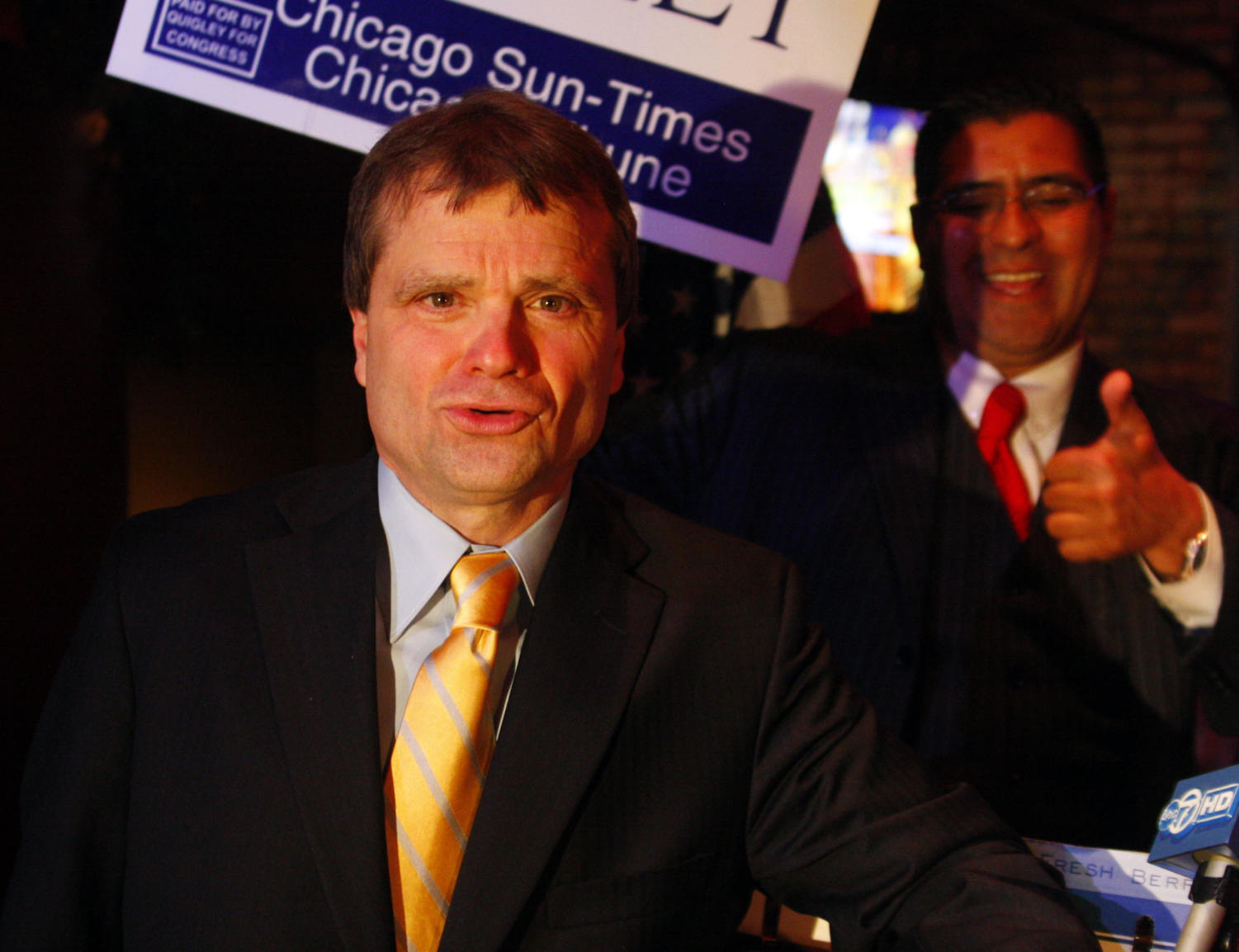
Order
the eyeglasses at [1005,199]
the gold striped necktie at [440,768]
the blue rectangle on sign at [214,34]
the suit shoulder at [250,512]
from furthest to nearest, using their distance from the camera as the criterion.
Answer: the eyeglasses at [1005,199], the blue rectangle on sign at [214,34], the suit shoulder at [250,512], the gold striped necktie at [440,768]

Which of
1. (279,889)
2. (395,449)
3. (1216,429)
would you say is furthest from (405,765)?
(1216,429)

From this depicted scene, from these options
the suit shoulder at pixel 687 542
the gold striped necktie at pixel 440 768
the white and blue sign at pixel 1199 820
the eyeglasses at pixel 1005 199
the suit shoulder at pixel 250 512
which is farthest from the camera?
the eyeglasses at pixel 1005 199

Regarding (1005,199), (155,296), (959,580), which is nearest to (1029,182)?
(1005,199)

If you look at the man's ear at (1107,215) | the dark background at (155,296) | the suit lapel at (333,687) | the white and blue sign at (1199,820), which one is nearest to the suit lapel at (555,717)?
the suit lapel at (333,687)

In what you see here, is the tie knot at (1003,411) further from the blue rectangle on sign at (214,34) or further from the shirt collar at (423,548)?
the blue rectangle on sign at (214,34)

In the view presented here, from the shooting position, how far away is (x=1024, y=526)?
2.00m

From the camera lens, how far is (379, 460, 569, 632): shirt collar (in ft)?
4.41

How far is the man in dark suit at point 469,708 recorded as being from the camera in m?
1.24

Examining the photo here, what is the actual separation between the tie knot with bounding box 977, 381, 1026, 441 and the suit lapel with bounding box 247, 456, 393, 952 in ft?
3.82

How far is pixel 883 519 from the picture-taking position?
6.64ft

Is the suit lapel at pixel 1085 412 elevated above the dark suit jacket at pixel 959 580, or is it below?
above

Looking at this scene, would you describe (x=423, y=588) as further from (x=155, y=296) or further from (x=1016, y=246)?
(x=1016, y=246)

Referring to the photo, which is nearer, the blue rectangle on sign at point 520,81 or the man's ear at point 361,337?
the man's ear at point 361,337

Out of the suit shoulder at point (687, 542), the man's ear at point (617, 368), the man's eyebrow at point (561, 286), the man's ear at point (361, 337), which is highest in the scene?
the man's eyebrow at point (561, 286)
